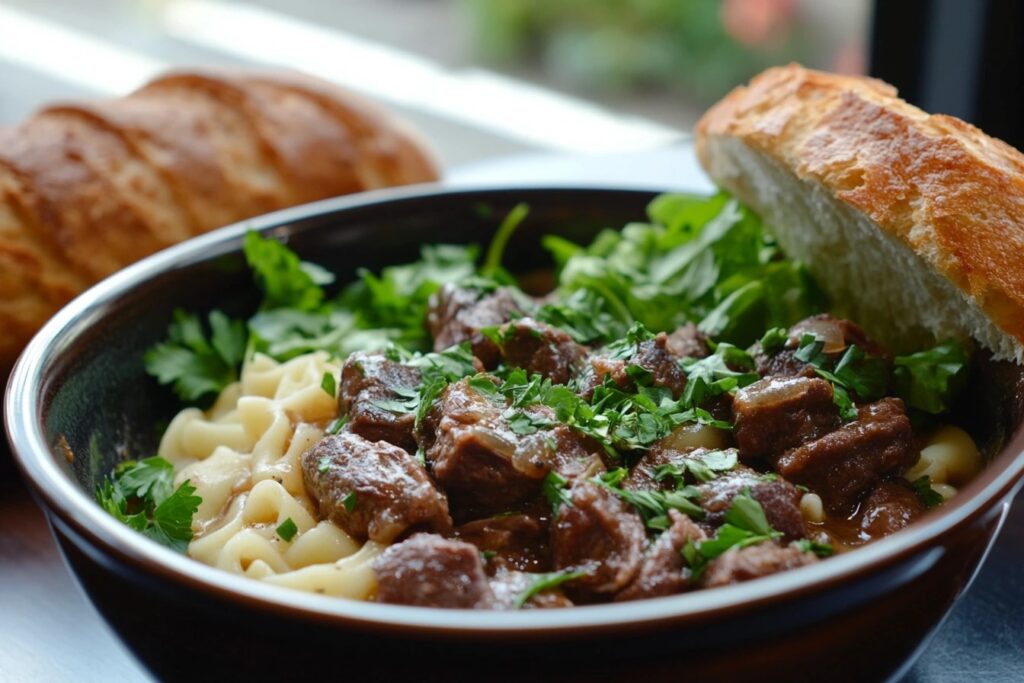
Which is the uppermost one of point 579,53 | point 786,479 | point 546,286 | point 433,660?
point 433,660

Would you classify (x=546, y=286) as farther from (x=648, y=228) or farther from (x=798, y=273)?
(x=798, y=273)

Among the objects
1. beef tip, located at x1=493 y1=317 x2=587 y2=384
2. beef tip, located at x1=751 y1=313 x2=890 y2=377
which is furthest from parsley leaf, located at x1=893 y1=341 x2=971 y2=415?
beef tip, located at x1=493 y1=317 x2=587 y2=384

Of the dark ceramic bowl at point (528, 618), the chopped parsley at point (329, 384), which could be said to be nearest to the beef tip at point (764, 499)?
the dark ceramic bowl at point (528, 618)

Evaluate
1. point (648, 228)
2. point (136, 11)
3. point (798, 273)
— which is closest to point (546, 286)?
point (648, 228)

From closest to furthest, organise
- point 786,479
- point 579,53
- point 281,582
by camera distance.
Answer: point 281,582, point 786,479, point 579,53

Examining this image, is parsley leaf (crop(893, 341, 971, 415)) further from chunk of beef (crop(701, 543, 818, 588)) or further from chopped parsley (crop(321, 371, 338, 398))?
chopped parsley (crop(321, 371, 338, 398))

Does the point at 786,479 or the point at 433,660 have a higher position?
the point at 433,660
